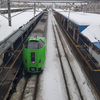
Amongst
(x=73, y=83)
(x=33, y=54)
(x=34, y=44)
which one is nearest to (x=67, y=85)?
(x=73, y=83)

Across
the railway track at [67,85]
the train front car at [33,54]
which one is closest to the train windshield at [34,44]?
the train front car at [33,54]

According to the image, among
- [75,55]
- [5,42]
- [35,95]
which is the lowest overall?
[35,95]

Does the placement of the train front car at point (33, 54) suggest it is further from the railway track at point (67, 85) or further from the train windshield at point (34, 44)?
the railway track at point (67, 85)

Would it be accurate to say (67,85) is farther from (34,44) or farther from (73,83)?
(34,44)

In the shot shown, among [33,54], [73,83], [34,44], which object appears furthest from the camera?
[73,83]

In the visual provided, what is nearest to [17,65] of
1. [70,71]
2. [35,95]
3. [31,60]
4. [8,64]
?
[8,64]

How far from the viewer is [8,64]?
8.63 m

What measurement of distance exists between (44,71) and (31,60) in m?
2.04

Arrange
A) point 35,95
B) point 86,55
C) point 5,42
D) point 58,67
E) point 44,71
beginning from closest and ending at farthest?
point 5,42
point 35,95
point 44,71
point 58,67
point 86,55

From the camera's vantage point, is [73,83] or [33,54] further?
[73,83]

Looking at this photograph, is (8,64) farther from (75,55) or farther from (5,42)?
(75,55)

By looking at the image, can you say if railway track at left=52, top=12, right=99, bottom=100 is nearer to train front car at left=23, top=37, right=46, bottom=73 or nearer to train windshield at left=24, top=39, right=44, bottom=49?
train front car at left=23, top=37, right=46, bottom=73

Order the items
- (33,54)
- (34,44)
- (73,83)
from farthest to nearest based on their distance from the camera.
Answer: (73,83) < (34,44) < (33,54)

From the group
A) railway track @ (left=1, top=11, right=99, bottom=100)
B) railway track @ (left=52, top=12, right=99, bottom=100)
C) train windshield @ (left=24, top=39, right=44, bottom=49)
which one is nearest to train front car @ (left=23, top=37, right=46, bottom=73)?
train windshield @ (left=24, top=39, right=44, bottom=49)
